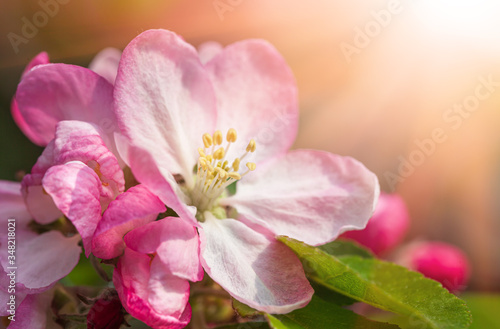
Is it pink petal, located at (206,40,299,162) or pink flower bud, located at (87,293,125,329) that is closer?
pink flower bud, located at (87,293,125,329)

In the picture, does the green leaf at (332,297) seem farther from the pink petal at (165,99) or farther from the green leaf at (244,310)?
the pink petal at (165,99)

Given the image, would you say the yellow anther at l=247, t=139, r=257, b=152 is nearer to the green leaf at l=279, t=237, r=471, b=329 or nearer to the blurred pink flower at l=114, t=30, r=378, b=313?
the blurred pink flower at l=114, t=30, r=378, b=313

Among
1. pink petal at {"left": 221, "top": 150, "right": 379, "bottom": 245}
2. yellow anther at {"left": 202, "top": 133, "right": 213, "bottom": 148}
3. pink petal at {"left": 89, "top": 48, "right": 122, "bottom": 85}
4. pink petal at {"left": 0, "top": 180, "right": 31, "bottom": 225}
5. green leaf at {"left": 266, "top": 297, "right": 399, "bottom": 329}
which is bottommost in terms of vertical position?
green leaf at {"left": 266, "top": 297, "right": 399, "bottom": 329}

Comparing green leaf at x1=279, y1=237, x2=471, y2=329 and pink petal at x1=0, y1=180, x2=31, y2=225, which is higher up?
green leaf at x1=279, y1=237, x2=471, y2=329

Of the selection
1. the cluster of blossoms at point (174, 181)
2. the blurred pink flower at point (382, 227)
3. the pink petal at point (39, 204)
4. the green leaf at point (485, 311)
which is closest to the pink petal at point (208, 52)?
the cluster of blossoms at point (174, 181)

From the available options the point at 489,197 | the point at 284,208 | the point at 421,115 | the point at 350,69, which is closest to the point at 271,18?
the point at 350,69

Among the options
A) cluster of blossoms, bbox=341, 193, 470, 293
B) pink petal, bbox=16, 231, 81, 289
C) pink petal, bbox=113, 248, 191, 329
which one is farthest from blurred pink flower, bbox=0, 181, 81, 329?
cluster of blossoms, bbox=341, 193, 470, 293
